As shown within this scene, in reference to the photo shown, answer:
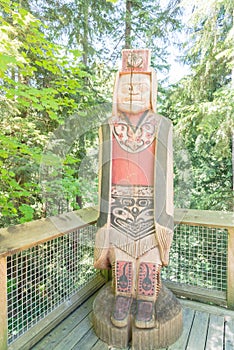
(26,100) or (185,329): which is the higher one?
(26,100)

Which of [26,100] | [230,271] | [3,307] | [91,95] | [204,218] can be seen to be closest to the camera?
[3,307]

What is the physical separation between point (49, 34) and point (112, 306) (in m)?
4.59

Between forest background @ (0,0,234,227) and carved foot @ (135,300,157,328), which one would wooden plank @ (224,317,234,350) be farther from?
forest background @ (0,0,234,227)

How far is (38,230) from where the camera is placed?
1.89 meters

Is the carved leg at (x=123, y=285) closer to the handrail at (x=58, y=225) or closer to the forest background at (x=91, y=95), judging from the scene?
A: the handrail at (x=58, y=225)

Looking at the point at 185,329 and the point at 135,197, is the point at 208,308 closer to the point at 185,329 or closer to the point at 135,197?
the point at 185,329

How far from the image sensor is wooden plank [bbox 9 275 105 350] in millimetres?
1718

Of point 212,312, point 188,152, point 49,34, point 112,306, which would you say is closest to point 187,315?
point 212,312

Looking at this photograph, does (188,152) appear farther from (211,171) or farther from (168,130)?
(168,130)

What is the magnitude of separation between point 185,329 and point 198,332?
4.0 inches

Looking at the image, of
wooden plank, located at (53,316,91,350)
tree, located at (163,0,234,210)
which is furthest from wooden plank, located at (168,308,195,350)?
tree, located at (163,0,234,210)

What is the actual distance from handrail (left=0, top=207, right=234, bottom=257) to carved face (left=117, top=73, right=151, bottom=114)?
1.11 meters

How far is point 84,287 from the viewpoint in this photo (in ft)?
7.95

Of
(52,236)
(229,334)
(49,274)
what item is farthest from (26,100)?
(229,334)
